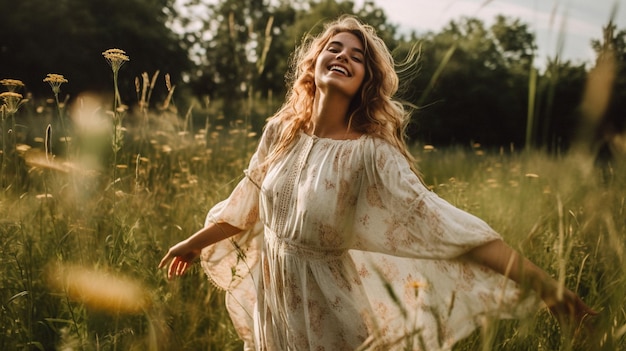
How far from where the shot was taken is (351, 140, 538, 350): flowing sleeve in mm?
1587

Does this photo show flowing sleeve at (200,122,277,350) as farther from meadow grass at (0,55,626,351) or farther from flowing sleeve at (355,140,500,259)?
flowing sleeve at (355,140,500,259)

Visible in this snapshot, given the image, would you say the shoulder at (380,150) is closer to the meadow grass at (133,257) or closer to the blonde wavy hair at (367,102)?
the blonde wavy hair at (367,102)

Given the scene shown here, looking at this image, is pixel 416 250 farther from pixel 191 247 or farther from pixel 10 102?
pixel 10 102

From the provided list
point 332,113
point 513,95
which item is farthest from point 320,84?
point 513,95

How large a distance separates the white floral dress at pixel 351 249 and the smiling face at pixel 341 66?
22 centimetres

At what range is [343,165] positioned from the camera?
1.96 m

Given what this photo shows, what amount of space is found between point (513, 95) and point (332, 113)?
2149cm

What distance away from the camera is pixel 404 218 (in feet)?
5.89

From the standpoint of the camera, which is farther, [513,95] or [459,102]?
[513,95]

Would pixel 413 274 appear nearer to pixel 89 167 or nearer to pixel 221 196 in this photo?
pixel 89 167

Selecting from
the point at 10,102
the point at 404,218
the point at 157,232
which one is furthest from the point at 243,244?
the point at 10,102

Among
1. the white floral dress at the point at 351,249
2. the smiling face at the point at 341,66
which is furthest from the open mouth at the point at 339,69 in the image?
the white floral dress at the point at 351,249

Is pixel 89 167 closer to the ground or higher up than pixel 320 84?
closer to the ground

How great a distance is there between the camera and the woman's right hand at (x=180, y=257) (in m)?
2.22
